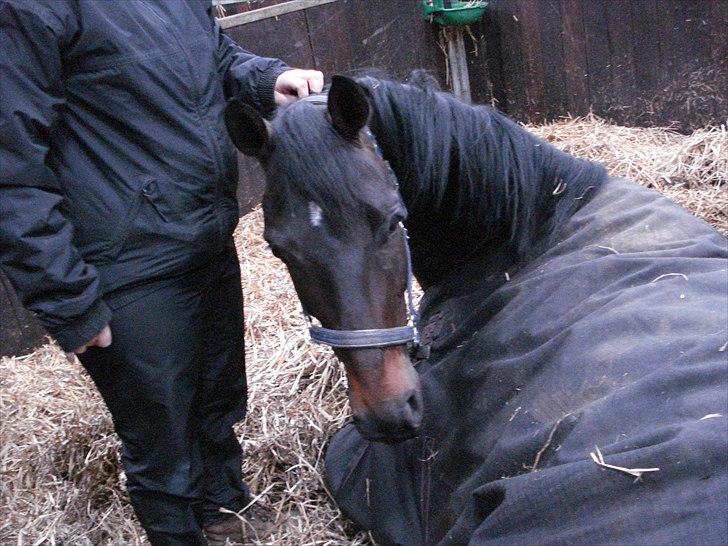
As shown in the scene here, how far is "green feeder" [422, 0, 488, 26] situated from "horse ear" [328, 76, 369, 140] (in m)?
3.77

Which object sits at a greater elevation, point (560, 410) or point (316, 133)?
point (316, 133)

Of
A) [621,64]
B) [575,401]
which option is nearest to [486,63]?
[621,64]

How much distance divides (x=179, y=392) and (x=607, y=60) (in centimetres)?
378

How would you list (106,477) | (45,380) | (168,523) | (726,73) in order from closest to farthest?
(168,523)
(106,477)
(45,380)
(726,73)

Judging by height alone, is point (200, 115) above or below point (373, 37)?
above

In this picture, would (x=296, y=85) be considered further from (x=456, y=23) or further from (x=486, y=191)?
(x=456, y=23)

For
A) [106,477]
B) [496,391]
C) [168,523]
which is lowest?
[106,477]

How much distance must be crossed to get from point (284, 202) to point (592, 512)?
783 millimetres

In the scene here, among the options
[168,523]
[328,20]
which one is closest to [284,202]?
[168,523]

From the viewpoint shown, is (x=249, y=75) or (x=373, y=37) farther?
(x=373, y=37)

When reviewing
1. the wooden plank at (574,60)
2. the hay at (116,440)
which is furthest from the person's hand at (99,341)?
the wooden plank at (574,60)

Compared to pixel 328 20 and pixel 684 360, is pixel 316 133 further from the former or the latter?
pixel 328 20

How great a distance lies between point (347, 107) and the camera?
4.72 ft

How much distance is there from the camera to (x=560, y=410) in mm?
1296
